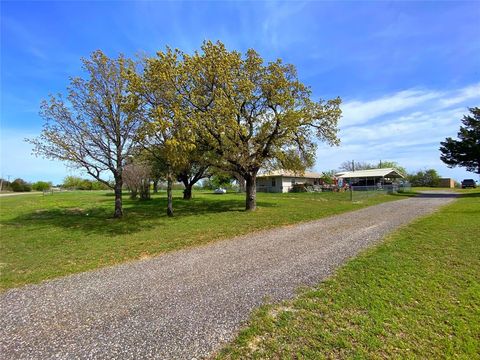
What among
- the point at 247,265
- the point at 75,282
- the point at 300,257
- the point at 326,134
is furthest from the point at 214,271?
the point at 326,134

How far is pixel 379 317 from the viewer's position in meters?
3.54

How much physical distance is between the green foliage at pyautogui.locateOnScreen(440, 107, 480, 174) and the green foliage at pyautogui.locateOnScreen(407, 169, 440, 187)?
20866 mm

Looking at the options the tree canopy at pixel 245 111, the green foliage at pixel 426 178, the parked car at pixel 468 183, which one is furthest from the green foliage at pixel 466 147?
the tree canopy at pixel 245 111

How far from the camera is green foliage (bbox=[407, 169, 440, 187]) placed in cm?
5414

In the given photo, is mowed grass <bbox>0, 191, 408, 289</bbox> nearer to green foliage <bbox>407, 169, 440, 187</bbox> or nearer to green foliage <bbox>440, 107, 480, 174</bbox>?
green foliage <bbox>440, 107, 480, 174</bbox>

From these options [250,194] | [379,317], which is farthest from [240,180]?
[379,317]

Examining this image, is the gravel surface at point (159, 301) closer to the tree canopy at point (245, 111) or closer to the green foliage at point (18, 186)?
the tree canopy at point (245, 111)

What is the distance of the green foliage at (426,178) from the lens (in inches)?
2132

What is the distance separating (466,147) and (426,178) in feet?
81.9

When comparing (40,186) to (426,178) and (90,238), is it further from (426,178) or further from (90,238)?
(426,178)

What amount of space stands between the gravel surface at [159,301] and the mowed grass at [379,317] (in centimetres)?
38

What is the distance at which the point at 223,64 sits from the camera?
1280 cm

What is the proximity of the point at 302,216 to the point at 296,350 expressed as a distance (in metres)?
10.5

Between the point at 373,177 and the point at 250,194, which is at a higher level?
the point at 373,177
